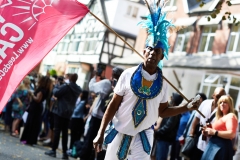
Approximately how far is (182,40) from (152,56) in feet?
85.6

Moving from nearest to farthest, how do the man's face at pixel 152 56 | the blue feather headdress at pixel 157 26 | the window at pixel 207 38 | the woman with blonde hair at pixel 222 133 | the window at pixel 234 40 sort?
the man's face at pixel 152 56
the blue feather headdress at pixel 157 26
the woman with blonde hair at pixel 222 133
the window at pixel 234 40
the window at pixel 207 38

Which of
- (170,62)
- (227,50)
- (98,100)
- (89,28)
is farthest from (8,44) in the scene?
(89,28)

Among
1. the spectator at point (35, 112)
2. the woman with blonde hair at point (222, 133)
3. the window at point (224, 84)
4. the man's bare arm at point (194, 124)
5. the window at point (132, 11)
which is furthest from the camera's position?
the window at point (132, 11)

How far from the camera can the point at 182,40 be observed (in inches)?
1268

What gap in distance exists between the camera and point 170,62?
30969mm

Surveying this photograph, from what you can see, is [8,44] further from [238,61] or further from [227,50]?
[227,50]

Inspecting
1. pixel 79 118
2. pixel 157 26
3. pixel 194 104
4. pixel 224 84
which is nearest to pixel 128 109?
pixel 194 104

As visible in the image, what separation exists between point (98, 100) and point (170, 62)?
65.2ft

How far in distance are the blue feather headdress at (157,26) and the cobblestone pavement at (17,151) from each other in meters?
4.71

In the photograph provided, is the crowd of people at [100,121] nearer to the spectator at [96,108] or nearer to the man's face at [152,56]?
the spectator at [96,108]

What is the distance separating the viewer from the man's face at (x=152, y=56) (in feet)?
20.9

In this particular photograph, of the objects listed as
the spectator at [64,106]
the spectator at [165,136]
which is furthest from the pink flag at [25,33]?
the spectator at [64,106]

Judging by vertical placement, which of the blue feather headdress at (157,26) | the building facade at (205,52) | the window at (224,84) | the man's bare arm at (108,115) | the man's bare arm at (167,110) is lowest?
the man's bare arm at (108,115)

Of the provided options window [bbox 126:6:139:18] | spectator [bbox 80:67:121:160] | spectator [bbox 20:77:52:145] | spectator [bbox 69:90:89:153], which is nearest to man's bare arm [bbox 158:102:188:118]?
spectator [bbox 80:67:121:160]
